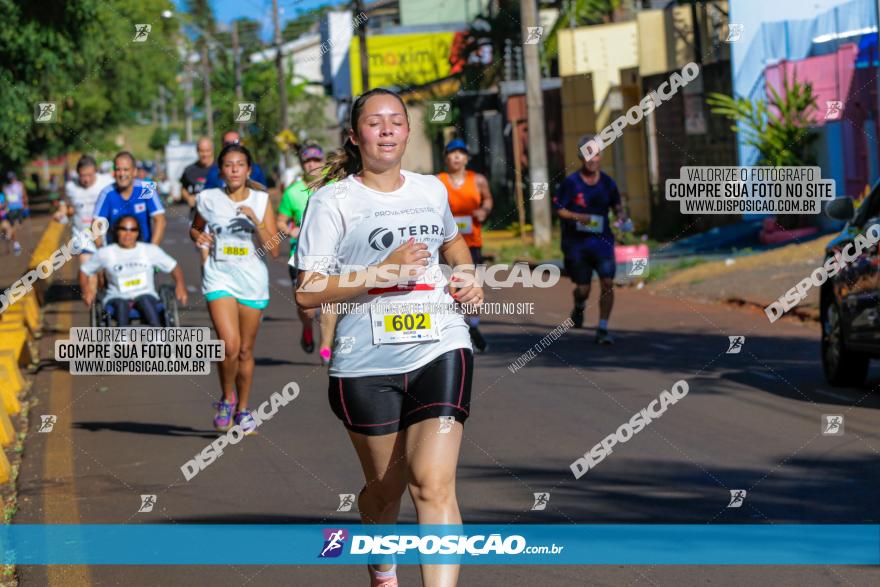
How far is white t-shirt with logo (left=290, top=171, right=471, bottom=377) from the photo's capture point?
16.9 ft

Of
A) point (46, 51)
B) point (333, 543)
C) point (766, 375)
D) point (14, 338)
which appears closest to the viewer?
point (333, 543)

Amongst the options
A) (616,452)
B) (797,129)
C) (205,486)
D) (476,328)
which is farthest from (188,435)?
(797,129)

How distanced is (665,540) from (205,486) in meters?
3.06

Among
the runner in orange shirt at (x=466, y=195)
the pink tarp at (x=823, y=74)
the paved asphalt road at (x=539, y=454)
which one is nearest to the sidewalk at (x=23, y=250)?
the runner in orange shirt at (x=466, y=195)

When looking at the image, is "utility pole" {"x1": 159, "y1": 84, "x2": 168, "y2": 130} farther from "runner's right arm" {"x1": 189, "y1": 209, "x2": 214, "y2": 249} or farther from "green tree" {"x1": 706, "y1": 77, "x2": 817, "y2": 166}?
"runner's right arm" {"x1": 189, "y1": 209, "x2": 214, "y2": 249}

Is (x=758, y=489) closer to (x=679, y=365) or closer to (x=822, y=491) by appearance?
(x=822, y=491)

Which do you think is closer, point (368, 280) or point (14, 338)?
point (368, 280)

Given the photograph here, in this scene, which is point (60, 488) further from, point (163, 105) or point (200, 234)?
point (163, 105)

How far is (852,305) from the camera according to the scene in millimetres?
10562

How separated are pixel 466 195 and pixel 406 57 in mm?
40255

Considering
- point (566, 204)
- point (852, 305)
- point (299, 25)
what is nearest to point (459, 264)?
point (852, 305)

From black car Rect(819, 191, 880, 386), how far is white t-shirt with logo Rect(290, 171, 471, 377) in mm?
5680

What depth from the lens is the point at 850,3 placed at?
23.8 meters

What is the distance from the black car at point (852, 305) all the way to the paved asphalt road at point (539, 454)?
0.73ft
